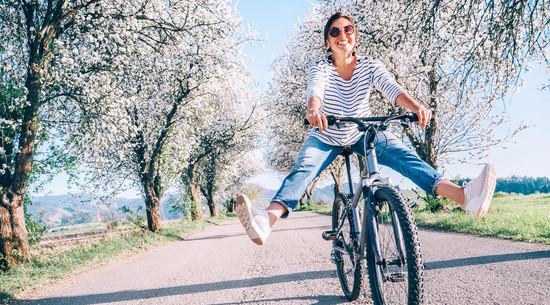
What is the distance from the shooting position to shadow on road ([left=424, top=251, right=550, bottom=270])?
4.24 meters

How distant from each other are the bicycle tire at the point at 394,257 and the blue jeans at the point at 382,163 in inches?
15.7

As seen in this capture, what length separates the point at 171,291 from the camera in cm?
441

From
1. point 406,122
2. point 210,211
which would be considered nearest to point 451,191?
point 406,122

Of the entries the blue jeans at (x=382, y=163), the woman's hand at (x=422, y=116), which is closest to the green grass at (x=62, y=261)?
the blue jeans at (x=382, y=163)

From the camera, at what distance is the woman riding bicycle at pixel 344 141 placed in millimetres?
2461

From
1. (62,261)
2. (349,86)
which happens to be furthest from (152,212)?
(349,86)

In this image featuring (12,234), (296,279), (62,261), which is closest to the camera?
(296,279)

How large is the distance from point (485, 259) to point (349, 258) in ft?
7.45

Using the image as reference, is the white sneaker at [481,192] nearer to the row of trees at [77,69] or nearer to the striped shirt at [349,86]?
the striped shirt at [349,86]

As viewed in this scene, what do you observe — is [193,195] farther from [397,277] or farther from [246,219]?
[397,277]

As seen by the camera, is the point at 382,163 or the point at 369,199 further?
the point at 382,163

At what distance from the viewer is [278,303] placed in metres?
3.42

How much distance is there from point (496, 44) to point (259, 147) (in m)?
24.6

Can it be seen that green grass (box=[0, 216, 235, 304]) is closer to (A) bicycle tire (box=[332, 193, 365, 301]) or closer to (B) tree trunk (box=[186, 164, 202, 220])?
(A) bicycle tire (box=[332, 193, 365, 301])
